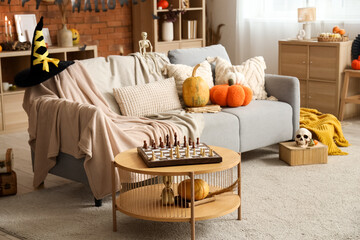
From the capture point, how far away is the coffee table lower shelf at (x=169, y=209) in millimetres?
2650

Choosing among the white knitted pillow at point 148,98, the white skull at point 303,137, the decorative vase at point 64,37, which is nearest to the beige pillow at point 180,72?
the white knitted pillow at point 148,98

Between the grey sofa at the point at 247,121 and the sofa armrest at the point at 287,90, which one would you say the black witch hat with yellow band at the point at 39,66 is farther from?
the sofa armrest at the point at 287,90

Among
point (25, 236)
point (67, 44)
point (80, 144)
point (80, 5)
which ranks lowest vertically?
point (25, 236)

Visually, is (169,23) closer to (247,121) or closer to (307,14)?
(307,14)

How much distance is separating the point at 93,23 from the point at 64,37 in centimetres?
67

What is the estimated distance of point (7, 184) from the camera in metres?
3.41

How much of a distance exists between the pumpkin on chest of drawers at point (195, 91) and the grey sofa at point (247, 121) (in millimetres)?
157

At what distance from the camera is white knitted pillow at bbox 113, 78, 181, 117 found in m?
3.79

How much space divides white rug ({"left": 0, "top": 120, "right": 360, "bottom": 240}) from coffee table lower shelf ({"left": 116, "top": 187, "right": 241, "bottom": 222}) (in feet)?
0.43

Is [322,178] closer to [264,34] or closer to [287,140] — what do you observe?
[287,140]

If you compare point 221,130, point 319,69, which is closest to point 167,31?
point 319,69

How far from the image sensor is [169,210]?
2.72m

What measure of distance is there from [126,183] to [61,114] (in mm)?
580

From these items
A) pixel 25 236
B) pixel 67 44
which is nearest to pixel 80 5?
pixel 67 44
